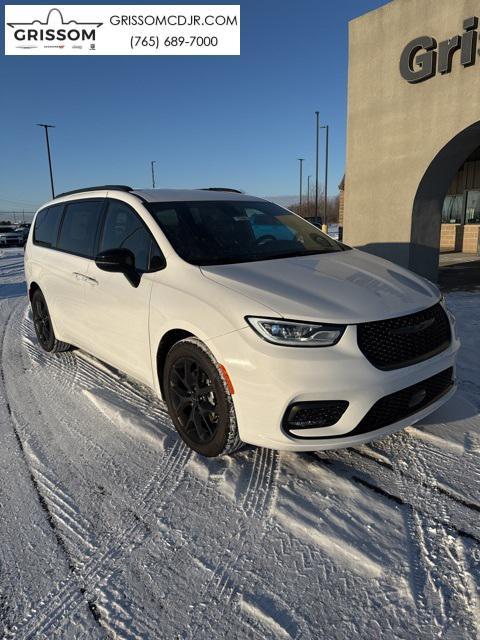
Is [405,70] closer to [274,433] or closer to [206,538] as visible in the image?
[274,433]

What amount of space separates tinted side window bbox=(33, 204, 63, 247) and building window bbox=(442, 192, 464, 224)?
14787 millimetres

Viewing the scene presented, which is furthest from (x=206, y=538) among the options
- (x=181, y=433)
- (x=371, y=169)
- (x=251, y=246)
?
(x=371, y=169)

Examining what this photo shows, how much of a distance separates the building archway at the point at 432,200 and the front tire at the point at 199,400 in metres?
6.72

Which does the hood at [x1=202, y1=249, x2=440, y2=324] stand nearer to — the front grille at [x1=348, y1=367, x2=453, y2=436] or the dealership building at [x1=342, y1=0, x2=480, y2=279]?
the front grille at [x1=348, y1=367, x2=453, y2=436]

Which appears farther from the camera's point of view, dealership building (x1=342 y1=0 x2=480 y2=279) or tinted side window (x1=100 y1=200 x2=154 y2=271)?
dealership building (x1=342 y1=0 x2=480 y2=279)

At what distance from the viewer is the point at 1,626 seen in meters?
1.87

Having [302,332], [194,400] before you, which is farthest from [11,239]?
[302,332]

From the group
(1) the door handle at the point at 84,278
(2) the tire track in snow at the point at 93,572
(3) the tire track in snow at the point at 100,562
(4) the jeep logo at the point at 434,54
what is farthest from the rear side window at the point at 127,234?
(4) the jeep logo at the point at 434,54

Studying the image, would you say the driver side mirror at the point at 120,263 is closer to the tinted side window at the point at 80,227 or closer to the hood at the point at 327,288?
the hood at the point at 327,288

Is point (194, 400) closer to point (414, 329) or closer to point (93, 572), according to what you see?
point (93, 572)

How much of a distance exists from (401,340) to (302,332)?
0.60 metres

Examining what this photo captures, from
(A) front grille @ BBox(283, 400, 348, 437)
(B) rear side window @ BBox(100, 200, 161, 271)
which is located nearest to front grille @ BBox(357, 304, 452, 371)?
(A) front grille @ BBox(283, 400, 348, 437)

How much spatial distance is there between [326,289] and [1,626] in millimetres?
2270

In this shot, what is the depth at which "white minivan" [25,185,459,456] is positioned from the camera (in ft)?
8.29
